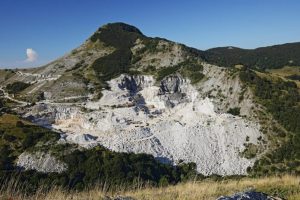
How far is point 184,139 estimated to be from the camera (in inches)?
3501

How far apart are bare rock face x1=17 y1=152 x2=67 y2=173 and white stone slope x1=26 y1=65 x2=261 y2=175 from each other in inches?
337

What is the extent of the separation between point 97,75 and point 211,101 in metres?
44.1

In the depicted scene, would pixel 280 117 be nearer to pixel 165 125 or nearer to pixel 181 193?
pixel 165 125

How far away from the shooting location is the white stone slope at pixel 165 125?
8419 centimetres

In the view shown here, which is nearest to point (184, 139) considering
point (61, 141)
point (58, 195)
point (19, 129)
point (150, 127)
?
point (150, 127)

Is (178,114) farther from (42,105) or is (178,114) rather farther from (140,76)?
(42,105)

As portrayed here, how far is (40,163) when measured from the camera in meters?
76.6

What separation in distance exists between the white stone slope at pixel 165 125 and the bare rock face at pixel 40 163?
8.57 meters

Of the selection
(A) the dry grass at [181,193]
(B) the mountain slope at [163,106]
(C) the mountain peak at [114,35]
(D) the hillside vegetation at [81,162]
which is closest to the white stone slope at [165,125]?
(B) the mountain slope at [163,106]

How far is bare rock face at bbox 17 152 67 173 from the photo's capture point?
74.8m

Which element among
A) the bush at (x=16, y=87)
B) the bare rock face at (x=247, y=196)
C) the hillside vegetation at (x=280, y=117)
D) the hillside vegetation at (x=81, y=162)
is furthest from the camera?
the bush at (x=16, y=87)

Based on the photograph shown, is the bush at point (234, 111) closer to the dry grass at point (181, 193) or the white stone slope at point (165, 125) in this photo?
the white stone slope at point (165, 125)

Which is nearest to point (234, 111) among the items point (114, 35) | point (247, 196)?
point (114, 35)

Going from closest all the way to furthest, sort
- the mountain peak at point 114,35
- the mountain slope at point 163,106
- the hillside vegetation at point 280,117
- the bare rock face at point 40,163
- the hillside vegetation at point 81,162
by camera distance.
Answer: the hillside vegetation at point 81,162 → the bare rock face at point 40,163 → the hillside vegetation at point 280,117 → the mountain slope at point 163,106 → the mountain peak at point 114,35
